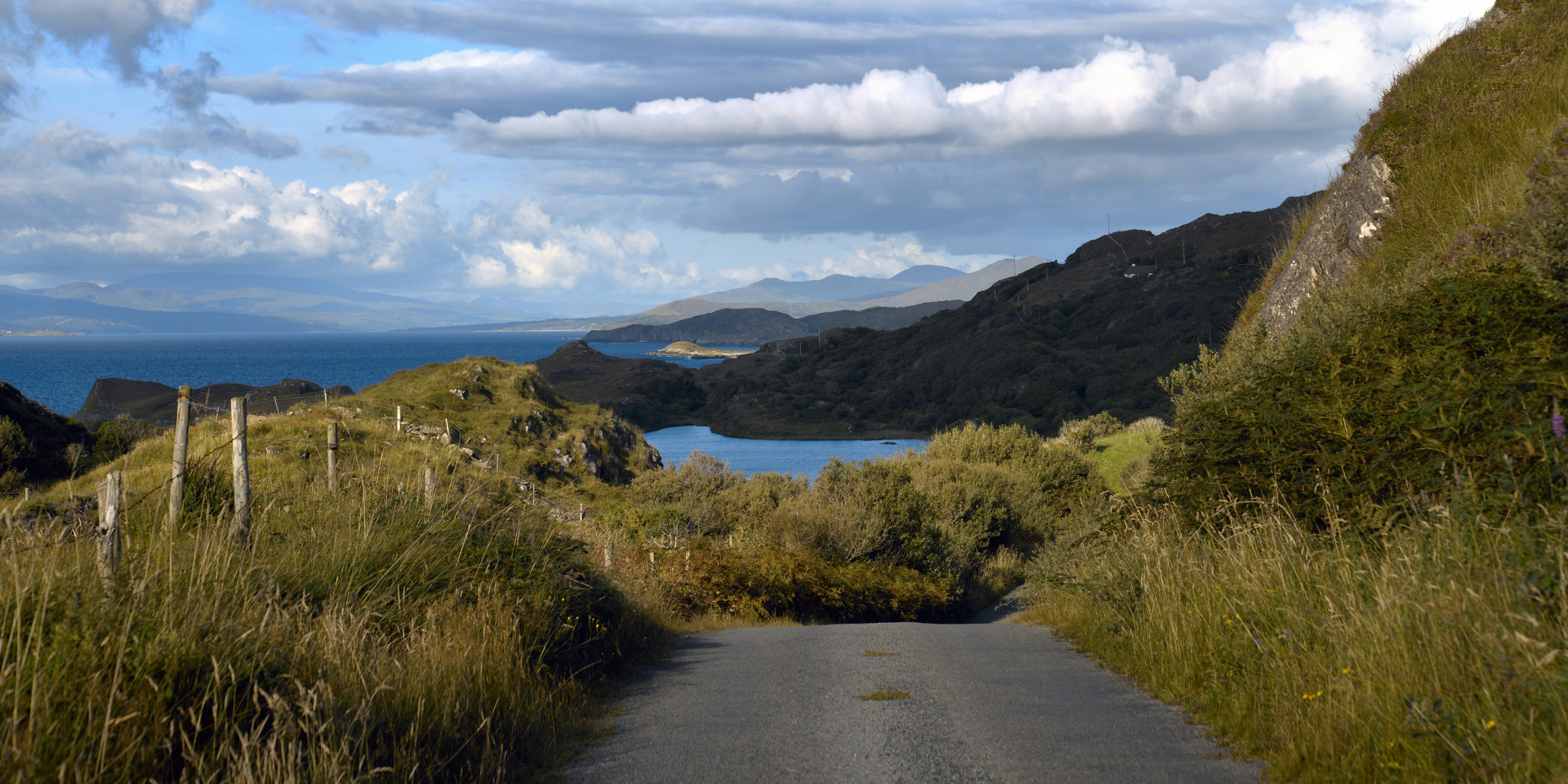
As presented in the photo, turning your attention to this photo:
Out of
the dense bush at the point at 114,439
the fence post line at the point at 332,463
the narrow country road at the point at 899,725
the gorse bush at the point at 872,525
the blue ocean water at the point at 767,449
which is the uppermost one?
the fence post line at the point at 332,463

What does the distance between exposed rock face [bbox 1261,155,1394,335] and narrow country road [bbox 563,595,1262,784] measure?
9829 mm

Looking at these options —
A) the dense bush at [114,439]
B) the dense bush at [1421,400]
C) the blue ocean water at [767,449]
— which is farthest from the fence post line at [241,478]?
the blue ocean water at [767,449]

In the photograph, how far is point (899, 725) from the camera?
593 centimetres

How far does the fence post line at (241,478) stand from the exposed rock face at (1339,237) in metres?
13.9

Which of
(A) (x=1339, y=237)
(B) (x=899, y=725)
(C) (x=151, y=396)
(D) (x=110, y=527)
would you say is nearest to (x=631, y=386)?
(C) (x=151, y=396)

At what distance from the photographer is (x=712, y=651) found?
9750 mm

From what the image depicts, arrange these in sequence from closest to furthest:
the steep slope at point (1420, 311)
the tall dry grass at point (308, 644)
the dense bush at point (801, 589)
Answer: the tall dry grass at point (308, 644) → the steep slope at point (1420, 311) → the dense bush at point (801, 589)

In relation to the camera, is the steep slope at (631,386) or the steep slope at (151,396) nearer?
the steep slope at (151,396)

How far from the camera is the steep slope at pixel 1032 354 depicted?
97.9m

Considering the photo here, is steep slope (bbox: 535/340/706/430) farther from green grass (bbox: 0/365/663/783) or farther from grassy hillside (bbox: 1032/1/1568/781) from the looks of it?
green grass (bbox: 0/365/663/783)

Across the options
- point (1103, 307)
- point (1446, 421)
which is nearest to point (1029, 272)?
point (1103, 307)

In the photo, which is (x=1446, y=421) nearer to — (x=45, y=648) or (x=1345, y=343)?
(x=1345, y=343)

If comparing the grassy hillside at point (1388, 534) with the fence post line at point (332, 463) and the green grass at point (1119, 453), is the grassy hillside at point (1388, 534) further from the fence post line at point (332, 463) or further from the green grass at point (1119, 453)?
the green grass at point (1119, 453)

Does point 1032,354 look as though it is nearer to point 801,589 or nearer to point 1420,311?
point 801,589
